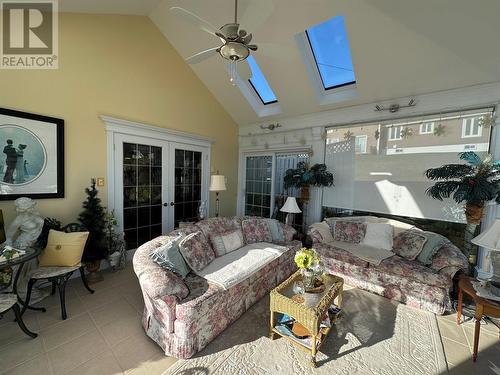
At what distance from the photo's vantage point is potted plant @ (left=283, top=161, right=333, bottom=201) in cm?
398

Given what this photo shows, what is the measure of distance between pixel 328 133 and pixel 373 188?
138 centimetres

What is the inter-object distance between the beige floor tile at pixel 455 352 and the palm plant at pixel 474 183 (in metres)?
1.49

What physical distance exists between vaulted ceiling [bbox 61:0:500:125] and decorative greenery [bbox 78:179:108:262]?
2507 millimetres

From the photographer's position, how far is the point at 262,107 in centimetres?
500

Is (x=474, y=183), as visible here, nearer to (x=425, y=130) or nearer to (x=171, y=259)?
(x=425, y=130)

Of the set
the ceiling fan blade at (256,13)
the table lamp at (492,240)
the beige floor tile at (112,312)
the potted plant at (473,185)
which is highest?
the ceiling fan blade at (256,13)

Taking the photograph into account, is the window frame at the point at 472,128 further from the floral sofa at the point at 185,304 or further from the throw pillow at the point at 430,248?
the floral sofa at the point at 185,304

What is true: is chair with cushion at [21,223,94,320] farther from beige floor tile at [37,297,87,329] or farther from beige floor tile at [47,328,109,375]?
beige floor tile at [47,328,109,375]

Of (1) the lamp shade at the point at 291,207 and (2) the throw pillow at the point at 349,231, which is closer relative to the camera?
(2) the throw pillow at the point at 349,231

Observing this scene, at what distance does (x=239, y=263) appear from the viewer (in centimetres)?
251

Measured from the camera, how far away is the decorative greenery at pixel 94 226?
9.22 feet

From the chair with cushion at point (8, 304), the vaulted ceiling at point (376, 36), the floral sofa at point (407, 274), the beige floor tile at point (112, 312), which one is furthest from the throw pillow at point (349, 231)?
the chair with cushion at point (8, 304)

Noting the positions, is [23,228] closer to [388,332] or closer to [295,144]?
[388,332]

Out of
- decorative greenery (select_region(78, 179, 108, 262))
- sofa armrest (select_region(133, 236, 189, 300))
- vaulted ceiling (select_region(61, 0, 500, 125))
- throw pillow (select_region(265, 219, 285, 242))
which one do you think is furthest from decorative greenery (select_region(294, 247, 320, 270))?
decorative greenery (select_region(78, 179, 108, 262))
